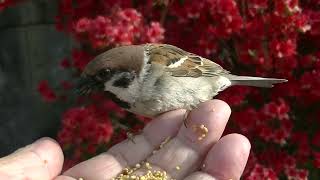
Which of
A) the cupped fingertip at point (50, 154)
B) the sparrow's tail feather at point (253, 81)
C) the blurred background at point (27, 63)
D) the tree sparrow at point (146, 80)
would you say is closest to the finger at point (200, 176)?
the tree sparrow at point (146, 80)

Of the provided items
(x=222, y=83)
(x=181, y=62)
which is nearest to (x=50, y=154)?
(x=181, y=62)

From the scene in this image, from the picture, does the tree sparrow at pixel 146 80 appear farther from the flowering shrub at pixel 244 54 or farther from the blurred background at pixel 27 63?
the blurred background at pixel 27 63

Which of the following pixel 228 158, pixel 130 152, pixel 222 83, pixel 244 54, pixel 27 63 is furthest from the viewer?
pixel 27 63

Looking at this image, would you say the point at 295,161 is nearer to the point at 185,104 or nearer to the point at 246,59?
the point at 246,59

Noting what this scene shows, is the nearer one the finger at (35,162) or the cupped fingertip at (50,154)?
the finger at (35,162)

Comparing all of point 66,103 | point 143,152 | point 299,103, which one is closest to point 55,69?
point 66,103

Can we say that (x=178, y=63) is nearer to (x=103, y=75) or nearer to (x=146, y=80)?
(x=146, y=80)

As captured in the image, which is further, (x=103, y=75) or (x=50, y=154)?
(x=103, y=75)
